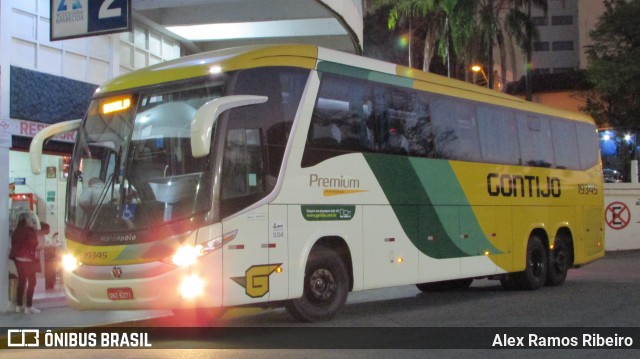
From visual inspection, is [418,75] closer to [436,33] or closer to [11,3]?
[11,3]

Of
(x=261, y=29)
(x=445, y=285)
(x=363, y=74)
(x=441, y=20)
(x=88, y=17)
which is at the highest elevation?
(x=441, y=20)

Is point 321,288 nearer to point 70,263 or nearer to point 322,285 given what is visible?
point 322,285

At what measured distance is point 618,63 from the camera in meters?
46.1

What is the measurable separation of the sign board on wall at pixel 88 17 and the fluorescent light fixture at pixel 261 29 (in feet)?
20.9

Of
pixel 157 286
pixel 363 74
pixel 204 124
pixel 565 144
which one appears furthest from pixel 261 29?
pixel 157 286

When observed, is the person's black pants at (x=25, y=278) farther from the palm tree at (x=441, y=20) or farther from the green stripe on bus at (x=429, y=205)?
the palm tree at (x=441, y=20)

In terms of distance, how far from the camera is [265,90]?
10719 mm

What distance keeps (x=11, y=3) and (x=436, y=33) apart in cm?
2975

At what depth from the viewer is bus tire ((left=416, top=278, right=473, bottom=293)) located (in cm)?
1742

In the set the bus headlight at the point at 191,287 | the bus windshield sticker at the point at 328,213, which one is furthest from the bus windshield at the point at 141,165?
the bus windshield sticker at the point at 328,213

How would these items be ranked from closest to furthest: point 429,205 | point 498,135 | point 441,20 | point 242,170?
point 242,170 → point 429,205 → point 498,135 → point 441,20

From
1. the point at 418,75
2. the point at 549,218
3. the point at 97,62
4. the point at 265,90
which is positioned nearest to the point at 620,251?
the point at 549,218

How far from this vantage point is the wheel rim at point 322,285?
11445 mm

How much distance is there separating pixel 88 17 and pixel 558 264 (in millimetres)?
11579
